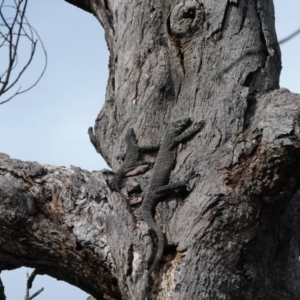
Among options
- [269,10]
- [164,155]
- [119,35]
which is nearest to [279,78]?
[269,10]

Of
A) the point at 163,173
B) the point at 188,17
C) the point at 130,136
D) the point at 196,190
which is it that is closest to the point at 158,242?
the point at 196,190

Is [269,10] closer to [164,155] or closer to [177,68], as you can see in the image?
[177,68]

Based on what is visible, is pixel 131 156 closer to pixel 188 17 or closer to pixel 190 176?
pixel 190 176

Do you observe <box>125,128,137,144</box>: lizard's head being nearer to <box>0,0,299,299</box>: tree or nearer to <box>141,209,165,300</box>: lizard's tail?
<box>0,0,299,299</box>: tree

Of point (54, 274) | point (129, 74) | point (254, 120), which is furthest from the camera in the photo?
point (129, 74)

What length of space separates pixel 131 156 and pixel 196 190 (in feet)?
1.89

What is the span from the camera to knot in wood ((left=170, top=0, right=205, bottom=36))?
386cm

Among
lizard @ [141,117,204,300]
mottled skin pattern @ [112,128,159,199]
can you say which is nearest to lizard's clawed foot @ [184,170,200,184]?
lizard @ [141,117,204,300]

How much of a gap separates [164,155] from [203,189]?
1.70 ft

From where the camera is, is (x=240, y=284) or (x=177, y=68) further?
(x=177, y=68)

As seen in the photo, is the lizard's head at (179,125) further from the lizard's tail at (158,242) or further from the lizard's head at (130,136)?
the lizard's tail at (158,242)

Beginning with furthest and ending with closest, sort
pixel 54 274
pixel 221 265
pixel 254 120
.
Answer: pixel 54 274, pixel 254 120, pixel 221 265

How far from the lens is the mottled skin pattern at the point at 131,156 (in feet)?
12.4

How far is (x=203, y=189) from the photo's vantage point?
132 inches
